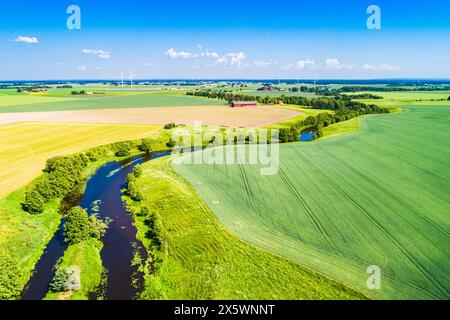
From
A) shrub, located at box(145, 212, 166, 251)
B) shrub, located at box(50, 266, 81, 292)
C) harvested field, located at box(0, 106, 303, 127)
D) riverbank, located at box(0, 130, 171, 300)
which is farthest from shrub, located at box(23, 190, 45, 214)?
harvested field, located at box(0, 106, 303, 127)

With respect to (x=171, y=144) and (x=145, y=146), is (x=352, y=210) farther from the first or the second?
(x=171, y=144)

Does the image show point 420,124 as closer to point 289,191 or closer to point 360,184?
point 360,184

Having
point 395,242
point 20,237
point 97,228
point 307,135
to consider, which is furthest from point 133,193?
point 307,135

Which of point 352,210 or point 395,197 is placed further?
point 395,197

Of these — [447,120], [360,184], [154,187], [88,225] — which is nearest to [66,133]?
[154,187]

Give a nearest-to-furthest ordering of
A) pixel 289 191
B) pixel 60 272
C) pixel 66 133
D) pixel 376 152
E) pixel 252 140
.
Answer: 1. pixel 60 272
2. pixel 289 191
3. pixel 376 152
4. pixel 252 140
5. pixel 66 133

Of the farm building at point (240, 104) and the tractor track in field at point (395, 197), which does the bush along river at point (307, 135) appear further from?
the farm building at point (240, 104)
